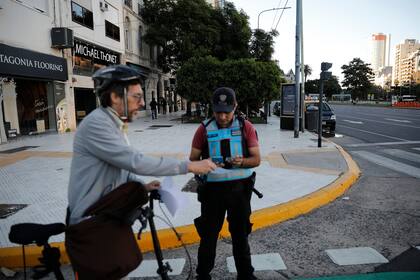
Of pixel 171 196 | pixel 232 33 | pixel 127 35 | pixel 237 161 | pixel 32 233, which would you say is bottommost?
pixel 32 233

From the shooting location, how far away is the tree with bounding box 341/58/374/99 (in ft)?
374

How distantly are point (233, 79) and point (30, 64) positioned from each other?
11.9 metres

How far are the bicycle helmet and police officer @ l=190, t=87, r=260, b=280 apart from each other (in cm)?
106

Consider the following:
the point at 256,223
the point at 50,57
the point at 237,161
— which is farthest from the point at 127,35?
the point at 237,161

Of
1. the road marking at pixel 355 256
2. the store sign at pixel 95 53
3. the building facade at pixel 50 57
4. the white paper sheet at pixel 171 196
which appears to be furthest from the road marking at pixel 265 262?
the store sign at pixel 95 53

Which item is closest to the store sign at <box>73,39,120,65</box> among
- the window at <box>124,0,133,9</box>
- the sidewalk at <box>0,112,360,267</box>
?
the window at <box>124,0,133,9</box>

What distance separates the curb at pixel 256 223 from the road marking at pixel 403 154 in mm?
3744

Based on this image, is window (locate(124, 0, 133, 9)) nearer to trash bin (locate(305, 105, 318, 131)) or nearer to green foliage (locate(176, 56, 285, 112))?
green foliage (locate(176, 56, 285, 112))

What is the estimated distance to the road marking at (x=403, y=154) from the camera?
9.68 metres

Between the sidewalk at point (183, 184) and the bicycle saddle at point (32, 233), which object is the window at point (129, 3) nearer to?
the sidewalk at point (183, 184)

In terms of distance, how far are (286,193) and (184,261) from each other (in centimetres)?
273

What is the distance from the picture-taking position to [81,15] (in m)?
18.6

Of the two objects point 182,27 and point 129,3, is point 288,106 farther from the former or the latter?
point 129,3

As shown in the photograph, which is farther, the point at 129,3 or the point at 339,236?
the point at 129,3
